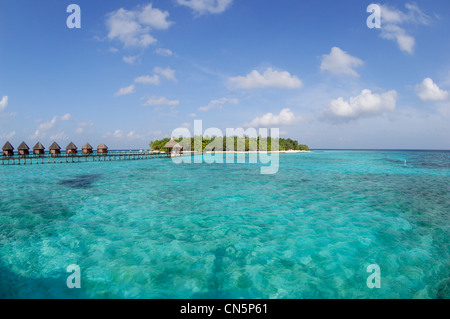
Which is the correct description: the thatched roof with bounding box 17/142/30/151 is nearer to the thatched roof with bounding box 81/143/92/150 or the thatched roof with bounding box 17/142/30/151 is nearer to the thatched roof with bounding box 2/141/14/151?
the thatched roof with bounding box 2/141/14/151

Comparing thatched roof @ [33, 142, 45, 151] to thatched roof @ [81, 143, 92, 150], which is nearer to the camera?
thatched roof @ [33, 142, 45, 151]

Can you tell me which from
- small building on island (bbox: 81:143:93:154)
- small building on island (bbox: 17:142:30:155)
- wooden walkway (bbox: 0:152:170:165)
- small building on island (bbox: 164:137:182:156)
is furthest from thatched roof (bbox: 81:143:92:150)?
small building on island (bbox: 164:137:182:156)

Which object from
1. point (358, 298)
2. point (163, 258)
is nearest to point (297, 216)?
point (358, 298)

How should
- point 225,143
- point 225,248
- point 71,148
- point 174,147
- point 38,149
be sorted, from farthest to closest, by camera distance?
point 225,143 → point 174,147 → point 71,148 → point 38,149 → point 225,248

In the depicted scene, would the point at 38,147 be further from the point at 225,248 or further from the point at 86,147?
the point at 225,248

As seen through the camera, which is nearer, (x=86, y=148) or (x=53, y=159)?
(x=53, y=159)

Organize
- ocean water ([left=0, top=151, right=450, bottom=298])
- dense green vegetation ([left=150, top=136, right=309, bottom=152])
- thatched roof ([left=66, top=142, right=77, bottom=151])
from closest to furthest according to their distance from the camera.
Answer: ocean water ([left=0, top=151, right=450, bottom=298])
thatched roof ([left=66, top=142, right=77, bottom=151])
dense green vegetation ([left=150, top=136, right=309, bottom=152])

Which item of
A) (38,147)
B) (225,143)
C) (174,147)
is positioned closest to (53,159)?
(38,147)

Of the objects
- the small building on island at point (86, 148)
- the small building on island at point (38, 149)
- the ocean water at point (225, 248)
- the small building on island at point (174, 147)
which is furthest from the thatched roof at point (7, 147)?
the ocean water at point (225, 248)

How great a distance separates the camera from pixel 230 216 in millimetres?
9914

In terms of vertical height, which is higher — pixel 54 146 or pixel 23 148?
pixel 54 146

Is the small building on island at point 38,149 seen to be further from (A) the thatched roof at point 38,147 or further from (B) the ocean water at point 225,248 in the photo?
(B) the ocean water at point 225,248
